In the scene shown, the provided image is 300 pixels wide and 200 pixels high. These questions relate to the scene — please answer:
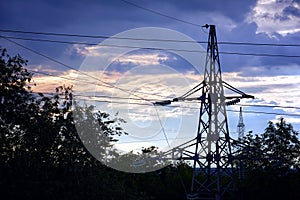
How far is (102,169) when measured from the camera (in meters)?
22.4

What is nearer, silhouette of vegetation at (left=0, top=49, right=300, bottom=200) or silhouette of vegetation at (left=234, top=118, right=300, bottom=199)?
silhouette of vegetation at (left=0, top=49, right=300, bottom=200)

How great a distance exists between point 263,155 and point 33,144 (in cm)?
1283

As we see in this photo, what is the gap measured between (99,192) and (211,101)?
271 inches

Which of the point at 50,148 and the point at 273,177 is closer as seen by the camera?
the point at 50,148

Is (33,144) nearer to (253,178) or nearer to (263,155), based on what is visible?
(263,155)

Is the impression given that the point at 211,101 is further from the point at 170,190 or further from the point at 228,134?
the point at 170,190

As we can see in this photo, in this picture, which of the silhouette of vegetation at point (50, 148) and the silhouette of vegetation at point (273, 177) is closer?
the silhouette of vegetation at point (50, 148)

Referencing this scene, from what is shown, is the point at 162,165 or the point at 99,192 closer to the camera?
the point at 99,192

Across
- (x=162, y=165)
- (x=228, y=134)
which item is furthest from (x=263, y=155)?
(x=162, y=165)

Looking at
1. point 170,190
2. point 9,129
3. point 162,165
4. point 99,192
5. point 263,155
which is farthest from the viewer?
point 162,165

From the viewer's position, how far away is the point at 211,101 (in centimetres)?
2409

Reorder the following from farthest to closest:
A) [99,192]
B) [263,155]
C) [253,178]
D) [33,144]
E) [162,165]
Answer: [162,165] < [253,178] < [263,155] < [99,192] < [33,144]

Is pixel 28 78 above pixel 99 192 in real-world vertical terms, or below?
above

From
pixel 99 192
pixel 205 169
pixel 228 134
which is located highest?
pixel 228 134
